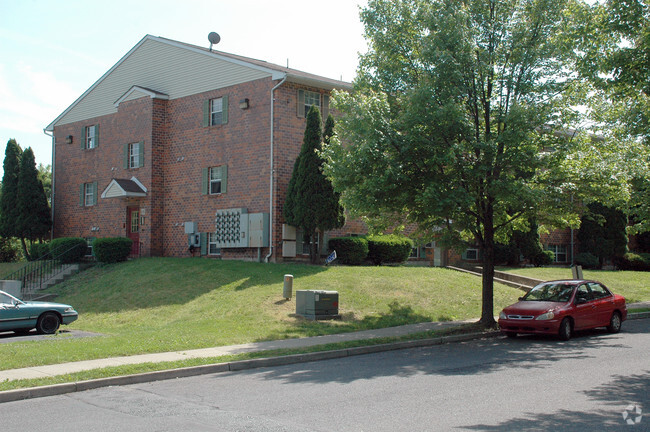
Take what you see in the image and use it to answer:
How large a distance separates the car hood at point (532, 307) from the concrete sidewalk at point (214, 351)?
5.89 feet

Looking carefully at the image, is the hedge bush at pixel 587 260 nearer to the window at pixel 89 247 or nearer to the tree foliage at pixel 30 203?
the window at pixel 89 247

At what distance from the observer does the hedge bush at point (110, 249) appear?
1046 inches

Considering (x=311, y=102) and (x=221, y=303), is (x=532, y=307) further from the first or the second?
(x=311, y=102)

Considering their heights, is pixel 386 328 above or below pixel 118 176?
below

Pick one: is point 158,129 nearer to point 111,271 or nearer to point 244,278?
point 111,271

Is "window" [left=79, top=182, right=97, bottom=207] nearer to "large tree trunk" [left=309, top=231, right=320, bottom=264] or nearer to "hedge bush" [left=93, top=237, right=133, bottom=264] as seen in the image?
"hedge bush" [left=93, top=237, right=133, bottom=264]

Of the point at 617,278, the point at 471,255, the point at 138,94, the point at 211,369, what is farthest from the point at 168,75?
the point at 617,278

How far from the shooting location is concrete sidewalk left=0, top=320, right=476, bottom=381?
33.2ft

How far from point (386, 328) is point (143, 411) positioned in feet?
29.1

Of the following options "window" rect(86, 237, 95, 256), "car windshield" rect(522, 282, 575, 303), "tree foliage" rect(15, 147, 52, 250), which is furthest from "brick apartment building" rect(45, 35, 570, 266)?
"car windshield" rect(522, 282, 575, 303)

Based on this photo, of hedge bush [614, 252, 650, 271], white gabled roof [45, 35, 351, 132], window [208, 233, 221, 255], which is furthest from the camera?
hedge bush [614, 252, 650, 271]

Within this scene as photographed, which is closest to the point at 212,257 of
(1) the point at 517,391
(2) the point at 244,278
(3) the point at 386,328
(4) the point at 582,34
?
(2) the point at 244,278

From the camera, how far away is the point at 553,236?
34.7 metres

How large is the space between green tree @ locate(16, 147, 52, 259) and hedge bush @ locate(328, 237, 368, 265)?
17213 millimetres
